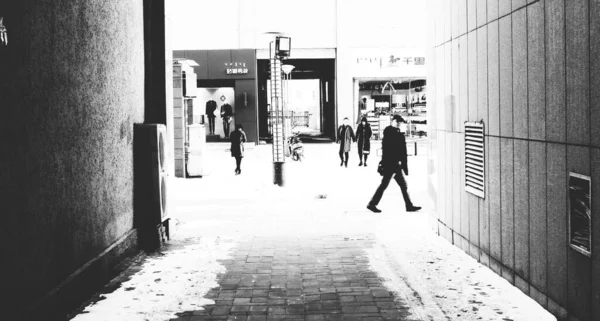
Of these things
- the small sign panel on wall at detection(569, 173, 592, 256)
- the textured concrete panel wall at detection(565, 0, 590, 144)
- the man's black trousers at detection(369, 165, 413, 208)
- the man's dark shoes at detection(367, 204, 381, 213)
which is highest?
the textured concrete panel wall at detection(565, 0, 590, 144)

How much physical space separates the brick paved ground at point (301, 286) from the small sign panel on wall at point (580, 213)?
1.58 meters

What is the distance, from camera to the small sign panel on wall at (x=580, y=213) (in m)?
5.56

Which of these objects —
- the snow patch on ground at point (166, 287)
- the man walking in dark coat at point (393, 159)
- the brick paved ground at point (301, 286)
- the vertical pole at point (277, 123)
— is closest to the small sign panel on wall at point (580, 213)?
the brick paved ground at point (301, 286)

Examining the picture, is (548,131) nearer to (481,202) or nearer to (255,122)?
(481,202)

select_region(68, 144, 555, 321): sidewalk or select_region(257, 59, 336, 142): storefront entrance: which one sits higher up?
select_region(257, 59, 336, 142): storefront entrance

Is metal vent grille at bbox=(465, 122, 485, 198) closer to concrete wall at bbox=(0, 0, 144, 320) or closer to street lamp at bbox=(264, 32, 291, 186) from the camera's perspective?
concrete wall at bbox=(0, 0, 144, 320)

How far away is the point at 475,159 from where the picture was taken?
8922 millimetres

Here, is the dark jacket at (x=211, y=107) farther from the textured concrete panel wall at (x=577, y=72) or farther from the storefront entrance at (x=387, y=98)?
the textured concrete panel wall at (x=577, y=72)

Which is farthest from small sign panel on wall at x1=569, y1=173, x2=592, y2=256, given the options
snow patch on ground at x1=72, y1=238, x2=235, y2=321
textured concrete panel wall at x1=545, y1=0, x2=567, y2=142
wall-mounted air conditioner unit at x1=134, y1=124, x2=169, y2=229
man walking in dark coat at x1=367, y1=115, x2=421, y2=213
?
man walking in dark coat at x1=367, y1=115, x2=421, y2=213

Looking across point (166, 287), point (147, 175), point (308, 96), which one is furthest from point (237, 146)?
point (308, 96)

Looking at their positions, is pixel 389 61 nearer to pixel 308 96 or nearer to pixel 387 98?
pixel 387 98

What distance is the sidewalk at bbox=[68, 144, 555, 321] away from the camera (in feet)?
21.7

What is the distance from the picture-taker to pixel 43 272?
19.9 feet

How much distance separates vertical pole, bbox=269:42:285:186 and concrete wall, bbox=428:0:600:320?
723 centimetres
